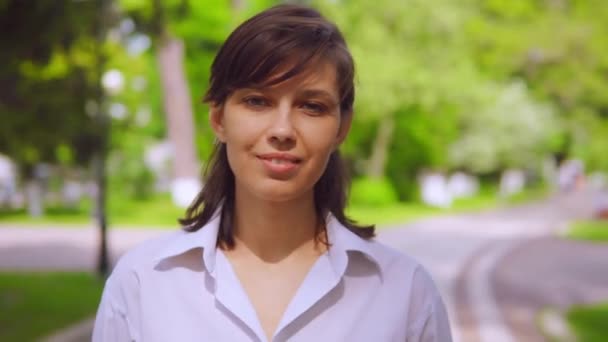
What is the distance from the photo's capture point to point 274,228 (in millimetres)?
2066

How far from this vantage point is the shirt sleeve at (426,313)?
2.00 metres

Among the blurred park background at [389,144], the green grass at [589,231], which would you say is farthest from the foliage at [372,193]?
the green grass at [589,231]

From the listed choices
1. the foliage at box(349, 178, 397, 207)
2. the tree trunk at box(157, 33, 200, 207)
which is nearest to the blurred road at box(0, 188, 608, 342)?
the tree trunk at box(157, 33, 200, 207)

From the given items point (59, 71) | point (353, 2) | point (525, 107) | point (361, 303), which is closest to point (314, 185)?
point (361, 303)

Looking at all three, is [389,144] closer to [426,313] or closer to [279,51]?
[426,313]

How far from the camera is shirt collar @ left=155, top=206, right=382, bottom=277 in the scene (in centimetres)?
198

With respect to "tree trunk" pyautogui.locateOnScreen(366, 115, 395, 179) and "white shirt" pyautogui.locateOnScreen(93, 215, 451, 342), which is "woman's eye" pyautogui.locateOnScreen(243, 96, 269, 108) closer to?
"white shirt" pyautogui.locateOnScreen(93, 215, 451, 342)

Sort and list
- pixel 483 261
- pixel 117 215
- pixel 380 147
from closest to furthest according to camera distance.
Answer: pixel 483 261 < pixel 117 215 < pixel 380 147

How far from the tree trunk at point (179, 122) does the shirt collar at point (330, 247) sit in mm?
28119

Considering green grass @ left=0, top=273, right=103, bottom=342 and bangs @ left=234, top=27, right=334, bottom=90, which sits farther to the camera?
green grass @ left=0, top=273, right=103, bottom=342

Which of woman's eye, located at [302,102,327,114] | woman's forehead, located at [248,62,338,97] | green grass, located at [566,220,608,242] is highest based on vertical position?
woman's forehead, located at [248,62,338,97]

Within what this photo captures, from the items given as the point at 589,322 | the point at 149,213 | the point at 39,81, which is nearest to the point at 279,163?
the point at 39,81

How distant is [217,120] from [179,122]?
29611 millimetres

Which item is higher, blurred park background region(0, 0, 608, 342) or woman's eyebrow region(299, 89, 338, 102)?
woman's eyebrow region(299, 89, 338, 102)
